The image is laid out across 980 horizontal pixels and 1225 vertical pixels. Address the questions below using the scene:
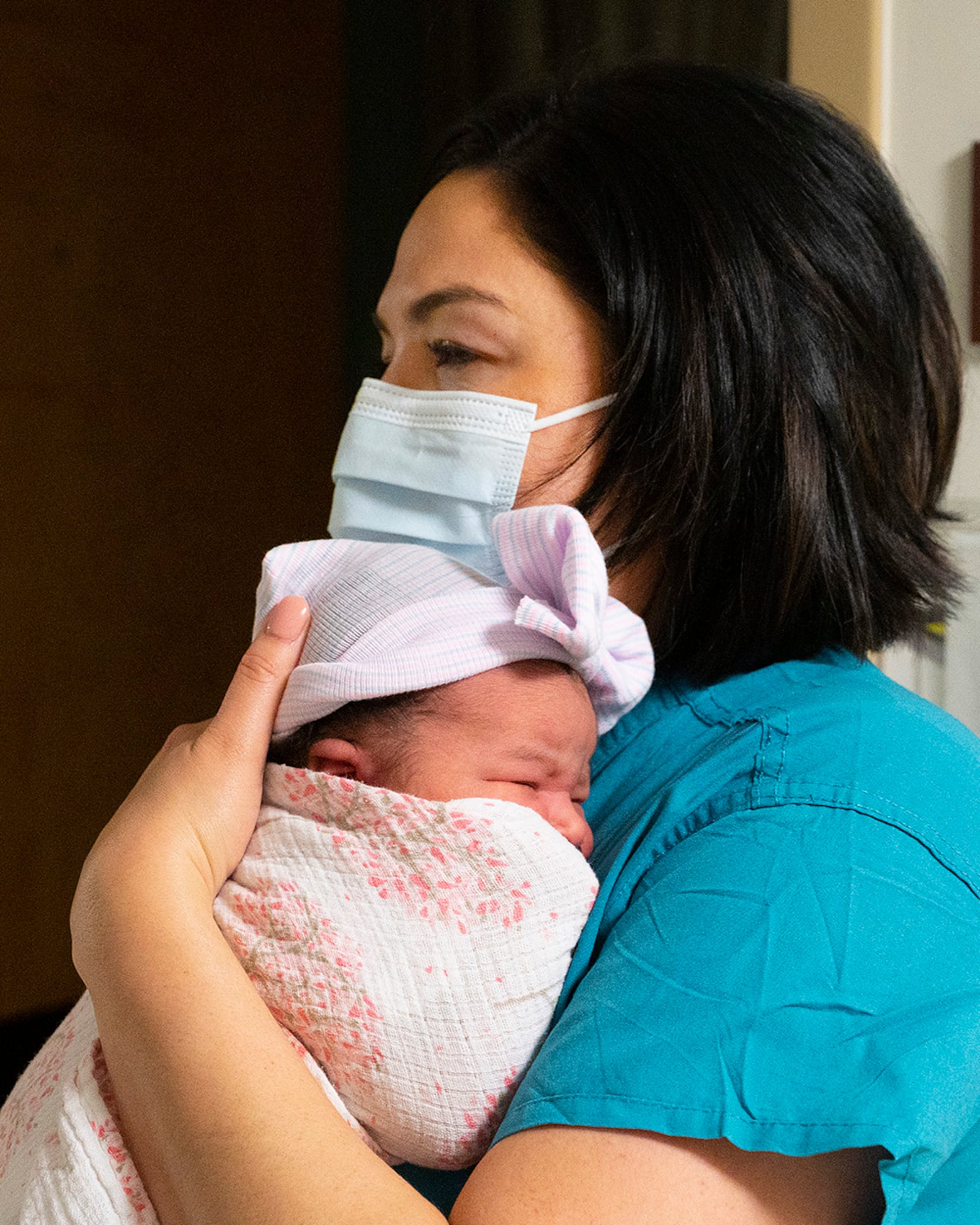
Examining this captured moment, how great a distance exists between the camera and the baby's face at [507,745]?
948 mm

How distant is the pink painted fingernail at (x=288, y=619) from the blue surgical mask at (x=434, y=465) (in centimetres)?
20

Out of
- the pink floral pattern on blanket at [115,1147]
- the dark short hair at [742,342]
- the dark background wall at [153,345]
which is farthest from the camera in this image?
the dark background wall at [153,345]

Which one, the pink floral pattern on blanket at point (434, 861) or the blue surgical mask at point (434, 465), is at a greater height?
the blue surgical mask at point (434, 465)

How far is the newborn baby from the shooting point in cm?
84

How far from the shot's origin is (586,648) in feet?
3.20

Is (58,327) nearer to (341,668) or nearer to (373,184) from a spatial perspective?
(373,184)

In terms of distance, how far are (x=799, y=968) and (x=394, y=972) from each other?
0.94ft

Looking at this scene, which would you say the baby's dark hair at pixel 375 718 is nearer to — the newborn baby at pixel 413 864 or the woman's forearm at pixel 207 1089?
the newborn baby at pixel 413 864

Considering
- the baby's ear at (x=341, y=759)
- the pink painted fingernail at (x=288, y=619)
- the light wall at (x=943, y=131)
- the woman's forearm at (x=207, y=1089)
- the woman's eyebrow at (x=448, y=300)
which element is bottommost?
the woman's forearm at (x=207, y=1089)

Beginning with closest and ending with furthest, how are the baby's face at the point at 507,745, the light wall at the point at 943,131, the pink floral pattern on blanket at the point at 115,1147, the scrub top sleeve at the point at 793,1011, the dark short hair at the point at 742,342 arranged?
the scrub top sleeve at the point at 793,1011 → the pink floral pattern on blanket at the point at 115,1147 → the baby's face at the point at 507,745 → the dark short hair at the point at 742,342 → the light wall at the point at 943,131

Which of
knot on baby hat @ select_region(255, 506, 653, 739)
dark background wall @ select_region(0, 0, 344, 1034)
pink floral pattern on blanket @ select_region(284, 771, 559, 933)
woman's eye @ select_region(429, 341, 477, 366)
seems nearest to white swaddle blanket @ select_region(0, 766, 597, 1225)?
pink floral pattern on blanket @ select_region(284, 771, 559, 933)

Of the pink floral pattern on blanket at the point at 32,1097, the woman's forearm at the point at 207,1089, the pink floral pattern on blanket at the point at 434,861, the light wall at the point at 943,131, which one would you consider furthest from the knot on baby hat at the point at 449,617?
the light wall at the point at 943,131

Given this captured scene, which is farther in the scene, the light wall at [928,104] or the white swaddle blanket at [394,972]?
the light wall at [928,104]

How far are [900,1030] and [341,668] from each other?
48 cm
